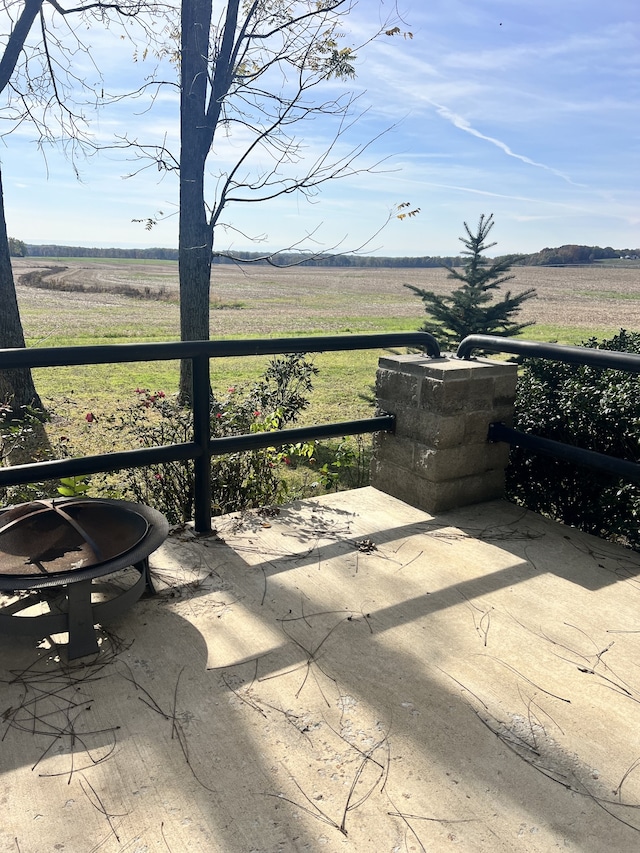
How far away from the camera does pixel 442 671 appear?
2.32 m

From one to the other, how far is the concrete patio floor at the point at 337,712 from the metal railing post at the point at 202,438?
0.22m

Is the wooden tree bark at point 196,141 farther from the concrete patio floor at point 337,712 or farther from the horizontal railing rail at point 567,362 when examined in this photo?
the concrete patio floor at point 337,712

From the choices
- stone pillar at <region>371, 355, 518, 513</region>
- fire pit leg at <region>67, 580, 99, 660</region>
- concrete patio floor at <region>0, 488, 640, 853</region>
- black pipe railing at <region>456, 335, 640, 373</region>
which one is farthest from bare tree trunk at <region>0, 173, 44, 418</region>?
fire pit leg at <region>67, 580, 99, 660</region>

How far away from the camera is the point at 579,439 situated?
3854 millimetres

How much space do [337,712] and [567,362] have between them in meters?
2.29

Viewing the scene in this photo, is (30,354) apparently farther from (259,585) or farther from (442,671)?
(442,671)

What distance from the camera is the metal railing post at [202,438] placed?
10.3 ft

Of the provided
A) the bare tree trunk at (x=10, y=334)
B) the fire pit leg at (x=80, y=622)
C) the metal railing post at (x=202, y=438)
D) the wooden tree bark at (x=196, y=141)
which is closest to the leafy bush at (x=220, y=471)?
the metal railing post at (x=202, y=438)

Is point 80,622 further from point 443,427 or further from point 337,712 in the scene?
point 443,427

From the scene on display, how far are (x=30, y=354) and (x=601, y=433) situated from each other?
313 centimetres

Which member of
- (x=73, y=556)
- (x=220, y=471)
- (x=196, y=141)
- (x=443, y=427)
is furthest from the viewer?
(x=196, y=141)

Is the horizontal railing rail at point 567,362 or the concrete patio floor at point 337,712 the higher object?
the horizontal railing rail at point 567,362

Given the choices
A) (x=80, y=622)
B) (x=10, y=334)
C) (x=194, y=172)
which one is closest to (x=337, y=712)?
(x=80, y=622)

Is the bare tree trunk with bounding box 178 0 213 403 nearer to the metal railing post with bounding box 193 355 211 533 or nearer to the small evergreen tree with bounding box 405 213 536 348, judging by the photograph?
the small evergreen tree with bounding box 405 213 536 348
